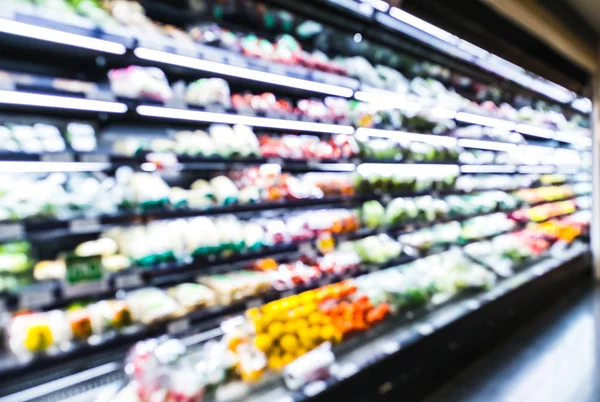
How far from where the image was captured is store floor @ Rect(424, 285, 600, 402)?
2631 mm

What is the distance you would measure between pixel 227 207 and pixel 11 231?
33.8 inches

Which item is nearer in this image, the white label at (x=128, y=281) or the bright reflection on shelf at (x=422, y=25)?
the white label at (x=128, y=281)

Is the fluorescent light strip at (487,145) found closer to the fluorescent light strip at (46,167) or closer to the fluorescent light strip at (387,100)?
the fluorescent light strip at (387,100)

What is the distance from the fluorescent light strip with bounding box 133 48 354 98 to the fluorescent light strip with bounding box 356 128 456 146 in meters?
0.32

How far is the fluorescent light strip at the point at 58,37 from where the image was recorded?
133 centimetres

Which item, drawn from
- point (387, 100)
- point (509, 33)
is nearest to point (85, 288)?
point (387, 100)

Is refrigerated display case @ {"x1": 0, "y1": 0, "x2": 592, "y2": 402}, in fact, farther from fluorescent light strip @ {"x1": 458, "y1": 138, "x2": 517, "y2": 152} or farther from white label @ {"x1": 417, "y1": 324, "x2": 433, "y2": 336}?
fluorescent light strip @ {"x1": 458, "y1": 138, "x2": 517, "y2": 152}

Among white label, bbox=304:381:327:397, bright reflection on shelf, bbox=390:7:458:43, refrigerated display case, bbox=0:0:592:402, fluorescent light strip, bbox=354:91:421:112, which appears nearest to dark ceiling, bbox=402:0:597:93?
bright reflection on shelf, bbox=390:7:458:43

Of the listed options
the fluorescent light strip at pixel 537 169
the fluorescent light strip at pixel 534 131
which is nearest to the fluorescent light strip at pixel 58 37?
the fluorescent light strip at pixel 534 131

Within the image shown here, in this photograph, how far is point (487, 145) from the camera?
13.5ft

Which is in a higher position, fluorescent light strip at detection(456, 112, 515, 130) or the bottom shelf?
fluorescent light strip at detection(456, 112, 515, 130)

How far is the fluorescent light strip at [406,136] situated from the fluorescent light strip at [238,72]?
0.32m

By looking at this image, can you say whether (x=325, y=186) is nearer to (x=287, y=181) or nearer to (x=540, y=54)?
(x=287, y=181)

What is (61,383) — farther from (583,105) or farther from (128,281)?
(583,105)
